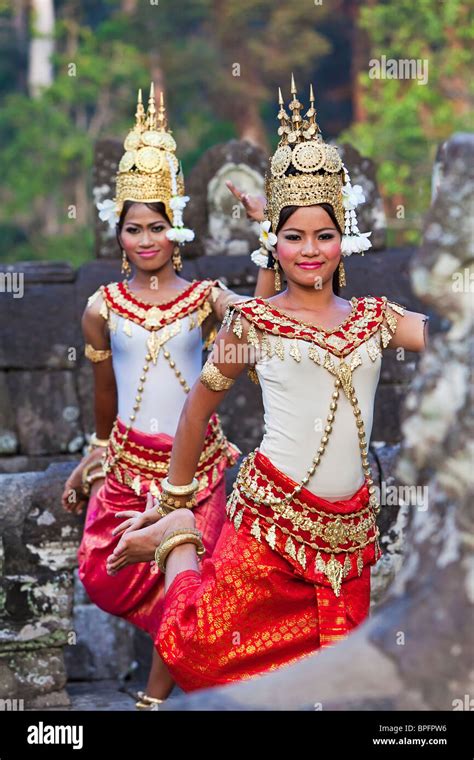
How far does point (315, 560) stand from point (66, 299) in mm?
3461

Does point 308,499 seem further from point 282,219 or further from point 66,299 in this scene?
point 66,299

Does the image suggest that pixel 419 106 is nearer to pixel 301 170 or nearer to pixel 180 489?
pixel 301 170

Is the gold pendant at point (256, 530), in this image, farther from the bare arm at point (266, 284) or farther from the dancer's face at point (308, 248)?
the bare arm at point (266, 284)

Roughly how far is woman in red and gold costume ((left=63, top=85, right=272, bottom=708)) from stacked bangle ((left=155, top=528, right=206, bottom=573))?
619 millimetres

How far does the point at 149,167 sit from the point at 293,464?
1498 mm

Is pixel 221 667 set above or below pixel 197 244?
below

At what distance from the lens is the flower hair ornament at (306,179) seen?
388cm

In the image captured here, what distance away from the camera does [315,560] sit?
3.78 m

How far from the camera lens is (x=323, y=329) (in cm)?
383

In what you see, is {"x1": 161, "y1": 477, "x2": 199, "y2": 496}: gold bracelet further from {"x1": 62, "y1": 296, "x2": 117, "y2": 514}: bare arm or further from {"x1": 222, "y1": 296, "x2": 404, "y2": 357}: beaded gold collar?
{"x1": 62, "y1": 296, "x2": 117, "y2": 514}: bare arm

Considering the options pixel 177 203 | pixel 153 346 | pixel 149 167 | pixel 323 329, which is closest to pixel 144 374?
pixel 153 346

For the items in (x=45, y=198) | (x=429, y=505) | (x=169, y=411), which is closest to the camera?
(x=429, y=505)

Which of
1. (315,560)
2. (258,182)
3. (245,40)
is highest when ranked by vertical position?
(245,40)

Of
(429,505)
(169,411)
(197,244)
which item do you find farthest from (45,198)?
(429,505)
